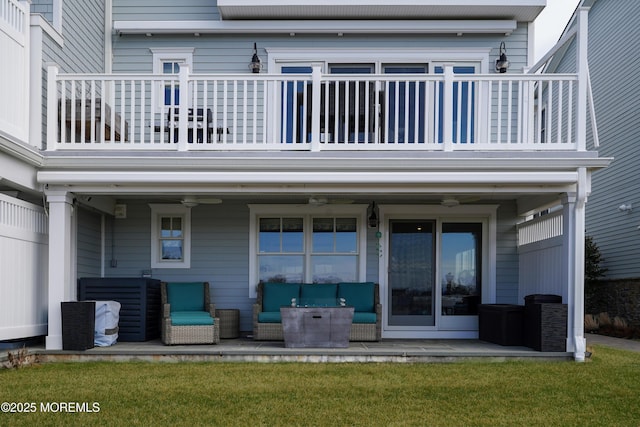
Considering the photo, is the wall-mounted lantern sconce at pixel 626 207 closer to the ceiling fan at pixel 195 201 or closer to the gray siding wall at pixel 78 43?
the ceiling fan at pixel 195 201

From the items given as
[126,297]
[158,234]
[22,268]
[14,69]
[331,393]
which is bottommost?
[331,393]

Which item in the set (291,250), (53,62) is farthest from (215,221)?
(53,62)

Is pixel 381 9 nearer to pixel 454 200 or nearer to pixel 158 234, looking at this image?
pixel 454 200

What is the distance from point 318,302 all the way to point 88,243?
3302mm

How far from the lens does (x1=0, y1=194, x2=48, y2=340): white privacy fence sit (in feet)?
23.1

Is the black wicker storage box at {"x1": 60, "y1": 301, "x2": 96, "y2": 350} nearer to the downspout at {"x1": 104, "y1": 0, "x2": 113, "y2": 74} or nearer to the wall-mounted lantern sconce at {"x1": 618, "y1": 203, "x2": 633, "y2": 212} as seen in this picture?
the downspout at {"x1": 104, "y1": 0, "x2": 113, "y2": 74}

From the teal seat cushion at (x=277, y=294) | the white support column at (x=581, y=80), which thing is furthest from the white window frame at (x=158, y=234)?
the white support column at (x=581, y=80)

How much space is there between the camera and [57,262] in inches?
303

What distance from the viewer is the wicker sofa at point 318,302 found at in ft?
28.8

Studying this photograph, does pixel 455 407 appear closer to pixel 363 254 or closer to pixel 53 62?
pixel 363 254

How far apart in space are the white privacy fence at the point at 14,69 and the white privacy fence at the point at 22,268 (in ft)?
2.70

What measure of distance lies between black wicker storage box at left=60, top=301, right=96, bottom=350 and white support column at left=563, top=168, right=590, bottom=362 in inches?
216

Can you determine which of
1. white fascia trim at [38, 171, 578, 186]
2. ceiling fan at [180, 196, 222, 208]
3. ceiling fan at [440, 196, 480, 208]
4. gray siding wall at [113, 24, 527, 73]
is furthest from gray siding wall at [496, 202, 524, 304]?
ceiling fan at [180, 196, 222, 208]

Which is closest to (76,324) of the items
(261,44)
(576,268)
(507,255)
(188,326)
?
(188,326)
